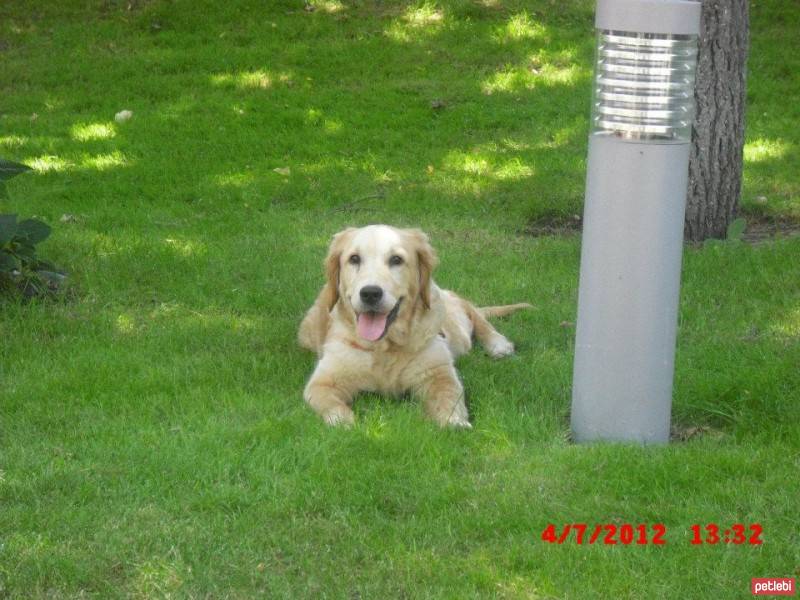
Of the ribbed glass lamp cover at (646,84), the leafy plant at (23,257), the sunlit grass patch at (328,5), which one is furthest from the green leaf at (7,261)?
the sunlit grass patch at (328,5)

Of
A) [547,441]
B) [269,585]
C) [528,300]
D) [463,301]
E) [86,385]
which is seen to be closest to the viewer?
[269,585]

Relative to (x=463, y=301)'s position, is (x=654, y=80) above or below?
above

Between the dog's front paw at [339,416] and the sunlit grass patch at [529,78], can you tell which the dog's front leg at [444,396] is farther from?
the sunlit grass patch at [529,78]

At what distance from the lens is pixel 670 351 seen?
16.1ft

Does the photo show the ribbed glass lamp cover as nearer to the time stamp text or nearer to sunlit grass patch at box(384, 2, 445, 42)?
the time stamp text

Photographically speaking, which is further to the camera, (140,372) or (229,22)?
(229,22)

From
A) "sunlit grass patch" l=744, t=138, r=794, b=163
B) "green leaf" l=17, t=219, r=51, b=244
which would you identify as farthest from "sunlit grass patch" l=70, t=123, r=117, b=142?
"sunlit grass patch" l=744, t=138, r=794, b=163

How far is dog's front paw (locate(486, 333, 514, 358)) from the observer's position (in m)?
6.60

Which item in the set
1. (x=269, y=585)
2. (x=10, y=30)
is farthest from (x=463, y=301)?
(x=10, y=30)

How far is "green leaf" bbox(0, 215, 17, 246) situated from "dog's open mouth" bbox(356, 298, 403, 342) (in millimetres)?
2383

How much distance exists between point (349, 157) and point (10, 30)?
5.52 m

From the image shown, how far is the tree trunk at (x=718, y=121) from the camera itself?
822cm

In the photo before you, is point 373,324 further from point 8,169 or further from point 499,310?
point 8,169

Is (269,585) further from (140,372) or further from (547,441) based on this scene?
(140,372)
